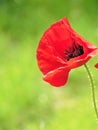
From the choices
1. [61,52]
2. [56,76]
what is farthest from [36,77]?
[56,76]

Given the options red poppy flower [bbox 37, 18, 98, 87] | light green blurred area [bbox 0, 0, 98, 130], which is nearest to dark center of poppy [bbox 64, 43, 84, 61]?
red poppy flower [bbox 37, 18, 98, 87]

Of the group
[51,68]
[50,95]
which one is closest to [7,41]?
[50,95]

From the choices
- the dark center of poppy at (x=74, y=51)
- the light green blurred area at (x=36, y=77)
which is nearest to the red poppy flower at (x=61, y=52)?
the dark center of poppy at (x=74, y=51)

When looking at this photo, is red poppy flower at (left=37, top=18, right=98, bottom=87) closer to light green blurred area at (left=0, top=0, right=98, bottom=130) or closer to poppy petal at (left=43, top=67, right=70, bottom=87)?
poppy petal at (left=43, top=67, right=70, bottom=87)

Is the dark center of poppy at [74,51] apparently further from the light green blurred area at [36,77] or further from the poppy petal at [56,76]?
the light green blurred area at [36,77]

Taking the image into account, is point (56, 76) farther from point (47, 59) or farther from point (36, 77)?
point (36, 77)

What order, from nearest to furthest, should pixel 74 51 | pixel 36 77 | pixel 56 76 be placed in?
pixel 56 76, pixel 74 51, pixel 36 77

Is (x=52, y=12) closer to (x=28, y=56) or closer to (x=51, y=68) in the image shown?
(x=28, y=56)
